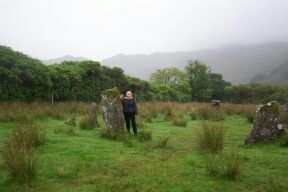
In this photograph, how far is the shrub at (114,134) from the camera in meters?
10.3

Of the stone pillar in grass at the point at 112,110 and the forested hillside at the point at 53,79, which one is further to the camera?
the forested hillside at the point at 53,79

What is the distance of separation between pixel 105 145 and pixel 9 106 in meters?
8.11

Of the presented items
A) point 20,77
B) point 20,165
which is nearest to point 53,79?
point 20,77

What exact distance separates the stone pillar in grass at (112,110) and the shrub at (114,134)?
0.37 m

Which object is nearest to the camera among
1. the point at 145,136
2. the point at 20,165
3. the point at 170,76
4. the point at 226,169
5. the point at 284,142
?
the point at 20,165

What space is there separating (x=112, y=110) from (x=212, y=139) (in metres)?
4.33

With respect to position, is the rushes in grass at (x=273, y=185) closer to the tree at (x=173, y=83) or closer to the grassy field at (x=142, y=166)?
the grassy field at (x=142, y=166)

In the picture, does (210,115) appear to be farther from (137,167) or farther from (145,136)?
(137,167)

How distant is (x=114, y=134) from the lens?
1046cm

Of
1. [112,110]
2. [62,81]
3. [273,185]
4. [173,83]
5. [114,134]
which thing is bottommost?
[273,185]

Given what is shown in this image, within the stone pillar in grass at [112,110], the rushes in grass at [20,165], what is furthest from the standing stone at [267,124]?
the rushes in grass at [20,165]

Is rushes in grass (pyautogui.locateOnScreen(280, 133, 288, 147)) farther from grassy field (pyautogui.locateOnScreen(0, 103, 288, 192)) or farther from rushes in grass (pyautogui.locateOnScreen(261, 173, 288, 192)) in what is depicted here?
rushes in grass (pyautogui.locateOnScreen(261, 173, 288, 192))

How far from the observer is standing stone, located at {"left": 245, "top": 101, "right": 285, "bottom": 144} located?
9383 millimetres

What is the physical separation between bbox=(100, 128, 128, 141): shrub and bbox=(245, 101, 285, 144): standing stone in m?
3.94
